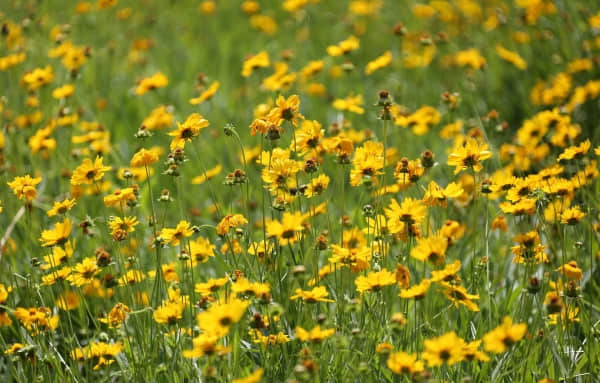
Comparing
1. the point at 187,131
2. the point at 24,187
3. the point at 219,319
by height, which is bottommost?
the point at 219,319

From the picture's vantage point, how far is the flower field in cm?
198

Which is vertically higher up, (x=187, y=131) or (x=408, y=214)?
(x=187, y=131)

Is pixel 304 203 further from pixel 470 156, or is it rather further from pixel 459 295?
pixel 459 295

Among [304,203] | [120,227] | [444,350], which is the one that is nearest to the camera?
[444,350]

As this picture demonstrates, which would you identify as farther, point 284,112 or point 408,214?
point 284,112

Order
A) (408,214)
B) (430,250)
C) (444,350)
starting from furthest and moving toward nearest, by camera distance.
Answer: (408,214) < (430,250) < (444,350)

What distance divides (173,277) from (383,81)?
2.80 metres

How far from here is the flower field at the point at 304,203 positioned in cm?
198

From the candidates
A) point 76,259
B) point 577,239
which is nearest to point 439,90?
point 577,239

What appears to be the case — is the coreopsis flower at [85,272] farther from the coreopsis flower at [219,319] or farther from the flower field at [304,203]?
the coreopsis flower at [219,319]

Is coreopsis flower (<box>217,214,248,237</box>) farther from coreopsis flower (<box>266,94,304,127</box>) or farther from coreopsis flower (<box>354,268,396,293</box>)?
coreopsis flower (<box>354,268,396,293</box>)

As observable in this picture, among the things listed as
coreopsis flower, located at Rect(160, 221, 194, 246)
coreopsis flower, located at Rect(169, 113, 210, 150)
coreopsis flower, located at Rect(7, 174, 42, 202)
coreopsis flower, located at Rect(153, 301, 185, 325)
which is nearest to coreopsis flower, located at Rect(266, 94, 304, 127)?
coreopsis flower, located at Rect(169, 113, 210, 150)

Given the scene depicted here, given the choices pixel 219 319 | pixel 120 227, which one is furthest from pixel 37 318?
pixel 219 319

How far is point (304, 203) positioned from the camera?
10.5ft
